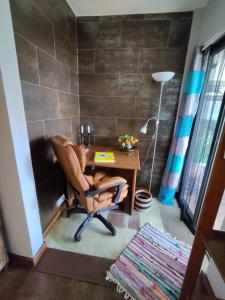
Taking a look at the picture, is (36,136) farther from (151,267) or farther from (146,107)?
(151,267)

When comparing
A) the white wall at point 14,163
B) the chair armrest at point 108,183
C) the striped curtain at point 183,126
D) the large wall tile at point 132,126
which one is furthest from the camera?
the large wall tile at point 132,126

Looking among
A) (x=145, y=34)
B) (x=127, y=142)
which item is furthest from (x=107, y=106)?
(x=145, y=34)

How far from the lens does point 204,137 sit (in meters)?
1.69

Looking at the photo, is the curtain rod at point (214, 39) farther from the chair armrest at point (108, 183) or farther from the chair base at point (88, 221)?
the chair base at point (88, 221)

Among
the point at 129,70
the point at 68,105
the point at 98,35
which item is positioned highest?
the point at 98,35

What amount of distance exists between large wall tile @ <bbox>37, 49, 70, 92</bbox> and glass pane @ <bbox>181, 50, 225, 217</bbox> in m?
1.65

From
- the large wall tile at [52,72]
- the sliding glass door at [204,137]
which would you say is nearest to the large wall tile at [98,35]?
the large wall tile at [52,72]

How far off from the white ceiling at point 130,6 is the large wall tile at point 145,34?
0.38ft

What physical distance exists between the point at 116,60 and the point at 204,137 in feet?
4.80

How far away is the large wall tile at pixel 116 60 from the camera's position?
1943 millimetres

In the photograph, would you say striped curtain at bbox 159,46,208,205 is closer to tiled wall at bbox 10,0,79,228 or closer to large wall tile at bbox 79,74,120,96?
large wall tile at bbox 79,74,120,96

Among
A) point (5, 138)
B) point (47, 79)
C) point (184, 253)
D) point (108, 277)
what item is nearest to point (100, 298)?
point (108, 277)

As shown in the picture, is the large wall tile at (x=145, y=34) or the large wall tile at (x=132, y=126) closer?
the large wall tile at (x=145, y=34)

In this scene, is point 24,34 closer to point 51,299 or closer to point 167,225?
point 51,299
